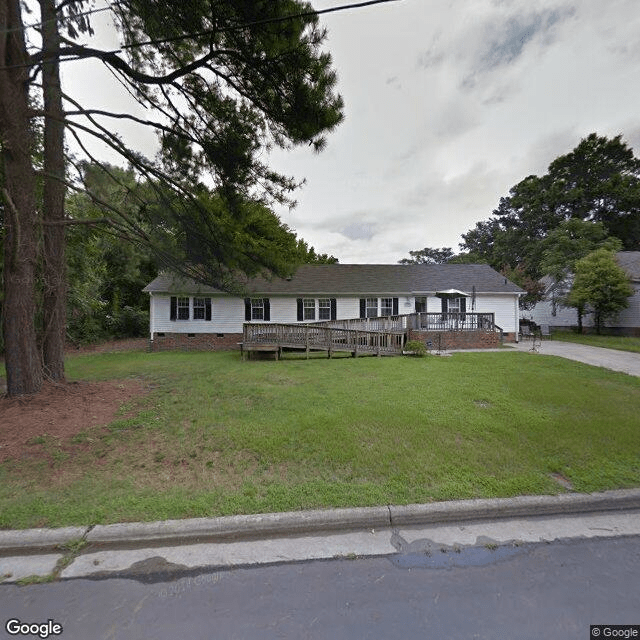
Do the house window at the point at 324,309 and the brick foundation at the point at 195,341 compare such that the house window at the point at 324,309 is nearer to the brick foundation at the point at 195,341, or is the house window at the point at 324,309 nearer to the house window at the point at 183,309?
the brick foundation at the point at 195,341

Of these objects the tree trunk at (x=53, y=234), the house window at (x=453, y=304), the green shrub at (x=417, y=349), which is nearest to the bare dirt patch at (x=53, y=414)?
the tree trunk at (x=53, y=234)

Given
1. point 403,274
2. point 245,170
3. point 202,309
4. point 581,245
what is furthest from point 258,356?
point 581,245

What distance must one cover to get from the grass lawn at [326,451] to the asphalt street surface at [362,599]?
66cm

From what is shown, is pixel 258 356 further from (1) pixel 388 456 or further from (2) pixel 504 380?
(1) pixel 388 456

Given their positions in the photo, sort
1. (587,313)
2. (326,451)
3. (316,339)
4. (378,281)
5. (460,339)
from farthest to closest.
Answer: (587,313) < (378,281) < (460,339) < (316,339) < (326,451)

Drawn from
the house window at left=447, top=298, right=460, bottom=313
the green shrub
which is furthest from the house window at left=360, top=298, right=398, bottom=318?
the green shrub

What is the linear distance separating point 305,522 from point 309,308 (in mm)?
14893

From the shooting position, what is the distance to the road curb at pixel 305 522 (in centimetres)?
263

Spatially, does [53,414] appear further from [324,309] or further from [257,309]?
[324,309]

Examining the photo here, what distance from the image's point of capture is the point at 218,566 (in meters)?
2.38

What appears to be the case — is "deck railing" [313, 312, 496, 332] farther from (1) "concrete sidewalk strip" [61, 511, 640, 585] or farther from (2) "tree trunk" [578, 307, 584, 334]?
(2) "tree trunk" [578, 307, 584, 334]

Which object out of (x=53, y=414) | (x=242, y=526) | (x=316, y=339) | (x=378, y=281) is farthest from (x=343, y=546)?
(x=378, y=281)

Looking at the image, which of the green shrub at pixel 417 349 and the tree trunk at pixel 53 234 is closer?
the tree trunk at pixel 53 234

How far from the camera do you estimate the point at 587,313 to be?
22.8m
